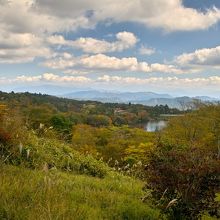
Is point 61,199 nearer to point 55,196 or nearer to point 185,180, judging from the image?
point 55,196

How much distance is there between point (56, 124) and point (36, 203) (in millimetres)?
53267

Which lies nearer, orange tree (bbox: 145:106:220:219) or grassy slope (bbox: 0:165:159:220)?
grassy slope (bbox: 0:165:159:220)

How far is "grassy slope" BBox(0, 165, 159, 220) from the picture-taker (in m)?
5.23

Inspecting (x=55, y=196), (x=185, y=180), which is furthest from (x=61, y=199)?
(x=185, y=180)

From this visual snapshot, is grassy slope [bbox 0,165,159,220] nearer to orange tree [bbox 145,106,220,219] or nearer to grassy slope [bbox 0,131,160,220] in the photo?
grassy slope [bbox 0,131,160,220]

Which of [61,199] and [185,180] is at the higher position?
[185,180]

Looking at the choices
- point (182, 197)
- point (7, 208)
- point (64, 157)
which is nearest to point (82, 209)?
point (7, 208)

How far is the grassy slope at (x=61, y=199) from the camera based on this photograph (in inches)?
206

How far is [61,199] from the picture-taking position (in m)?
5.72

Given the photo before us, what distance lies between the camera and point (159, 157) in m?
6.79

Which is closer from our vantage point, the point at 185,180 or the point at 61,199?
the point at 61,199

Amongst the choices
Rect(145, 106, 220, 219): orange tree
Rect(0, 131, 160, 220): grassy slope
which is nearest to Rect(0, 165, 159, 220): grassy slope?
Rect(0, 131, 160, 220): grassy slope

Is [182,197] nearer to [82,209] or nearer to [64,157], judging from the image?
[82,209]

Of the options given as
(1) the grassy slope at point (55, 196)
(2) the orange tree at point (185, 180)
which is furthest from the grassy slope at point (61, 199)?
(2) the orange tree at point (185, 180)
